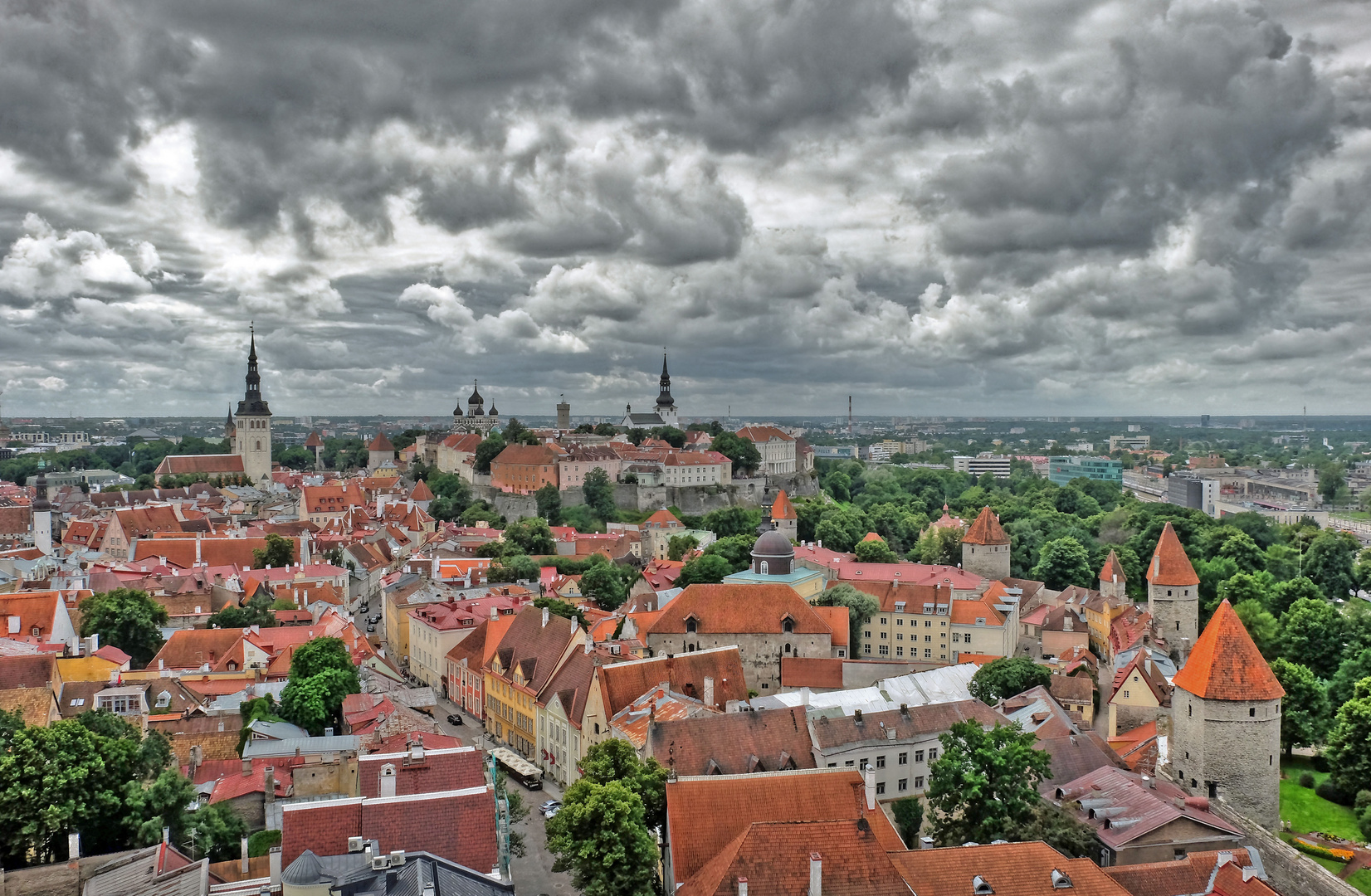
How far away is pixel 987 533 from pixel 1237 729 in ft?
147

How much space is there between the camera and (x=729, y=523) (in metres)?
97.9

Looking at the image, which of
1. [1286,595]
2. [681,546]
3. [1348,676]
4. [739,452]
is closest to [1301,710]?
[1348,676]

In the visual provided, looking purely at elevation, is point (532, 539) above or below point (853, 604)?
above

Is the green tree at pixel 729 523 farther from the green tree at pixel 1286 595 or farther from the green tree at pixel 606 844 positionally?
the green tree at pixel 606 844

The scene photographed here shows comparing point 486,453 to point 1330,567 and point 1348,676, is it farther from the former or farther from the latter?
point 1348,676

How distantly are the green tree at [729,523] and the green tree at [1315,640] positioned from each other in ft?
150

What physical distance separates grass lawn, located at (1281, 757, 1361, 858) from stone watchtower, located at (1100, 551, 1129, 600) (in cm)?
2783

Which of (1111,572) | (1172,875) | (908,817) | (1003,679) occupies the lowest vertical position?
(908,817)

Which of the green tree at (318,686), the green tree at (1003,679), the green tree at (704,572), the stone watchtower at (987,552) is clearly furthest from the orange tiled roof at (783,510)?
the green tree at (318,686)

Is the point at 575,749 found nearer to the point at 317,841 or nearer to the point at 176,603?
the point at 317,841

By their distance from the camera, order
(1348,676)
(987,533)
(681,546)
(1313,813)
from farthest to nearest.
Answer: (681,546)
(987,533)
(1348,676)
(1313,813)

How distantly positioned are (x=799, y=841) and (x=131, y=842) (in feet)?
55.9

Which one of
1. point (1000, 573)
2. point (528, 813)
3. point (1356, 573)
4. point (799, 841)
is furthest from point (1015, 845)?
point (1356, 573)

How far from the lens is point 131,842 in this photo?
26.4 metres
